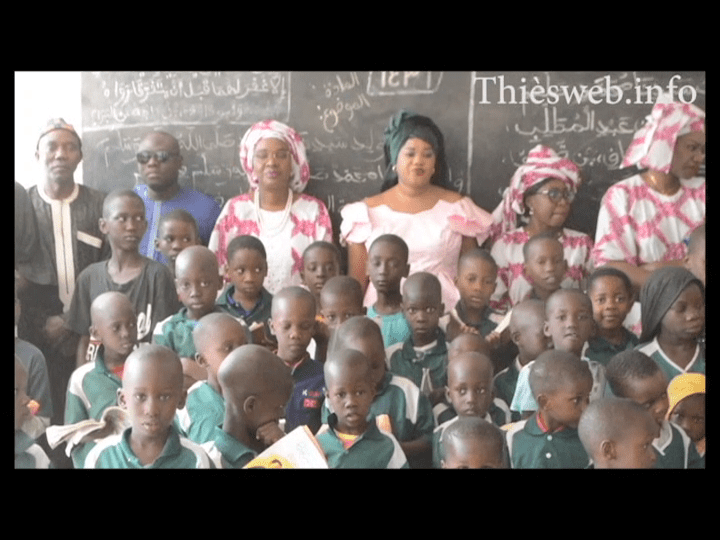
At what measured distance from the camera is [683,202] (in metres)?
6.43

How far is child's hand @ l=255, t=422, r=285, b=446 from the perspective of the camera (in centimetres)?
611

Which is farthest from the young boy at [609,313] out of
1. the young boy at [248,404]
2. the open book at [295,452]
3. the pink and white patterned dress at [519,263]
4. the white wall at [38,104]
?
the white wall at [38,104]

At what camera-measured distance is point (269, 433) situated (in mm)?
6117

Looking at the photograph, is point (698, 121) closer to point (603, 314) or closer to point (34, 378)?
point (603, 314)

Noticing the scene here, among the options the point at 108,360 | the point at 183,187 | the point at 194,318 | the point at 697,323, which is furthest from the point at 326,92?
the point at 697,323

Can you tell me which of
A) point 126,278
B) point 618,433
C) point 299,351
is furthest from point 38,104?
point 618,433

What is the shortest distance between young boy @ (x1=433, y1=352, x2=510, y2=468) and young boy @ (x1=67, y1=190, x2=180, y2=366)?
138 centimetres

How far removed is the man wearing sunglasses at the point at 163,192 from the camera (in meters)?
6.43

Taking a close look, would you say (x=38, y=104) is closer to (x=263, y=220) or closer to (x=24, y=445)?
(x=263, y=220)

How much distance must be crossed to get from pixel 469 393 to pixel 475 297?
18.9 inches

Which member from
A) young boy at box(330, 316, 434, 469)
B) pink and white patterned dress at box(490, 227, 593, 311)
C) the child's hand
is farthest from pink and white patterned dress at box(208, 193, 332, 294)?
pink and white patterned dress at box(490, 227, 593, 311)

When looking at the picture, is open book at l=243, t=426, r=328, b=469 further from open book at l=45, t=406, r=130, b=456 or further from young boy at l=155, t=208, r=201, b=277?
young boy at l=155, t=208, r=201, b=277

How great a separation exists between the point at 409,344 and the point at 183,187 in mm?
1345

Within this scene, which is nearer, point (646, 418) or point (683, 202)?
point (646, 418)
